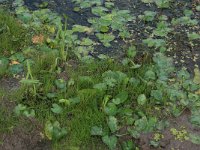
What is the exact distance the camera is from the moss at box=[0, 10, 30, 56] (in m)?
4.46

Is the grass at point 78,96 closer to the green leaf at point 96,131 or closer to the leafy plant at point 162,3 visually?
the green leaf at point 96,131

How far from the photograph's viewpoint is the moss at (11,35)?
446 cm

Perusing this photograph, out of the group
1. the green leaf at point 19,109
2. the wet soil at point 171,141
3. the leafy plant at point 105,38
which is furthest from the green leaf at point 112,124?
the leafy plant at point 105,38

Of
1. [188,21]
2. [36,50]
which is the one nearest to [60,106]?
[36,50]

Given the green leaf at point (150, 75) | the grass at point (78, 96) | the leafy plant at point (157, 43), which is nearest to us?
the grass at point (78, 96)

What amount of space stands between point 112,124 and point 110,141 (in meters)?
0.17

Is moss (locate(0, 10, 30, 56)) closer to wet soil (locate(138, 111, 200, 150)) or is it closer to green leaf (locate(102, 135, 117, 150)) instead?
green leaf (locate(102, 135, 117, 150))

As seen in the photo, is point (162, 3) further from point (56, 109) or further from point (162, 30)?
point (56, 109)

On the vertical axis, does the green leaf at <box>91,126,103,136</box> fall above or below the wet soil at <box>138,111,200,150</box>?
above

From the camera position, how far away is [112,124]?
12.0 feet

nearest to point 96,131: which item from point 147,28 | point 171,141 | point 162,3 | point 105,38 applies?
point 171,141

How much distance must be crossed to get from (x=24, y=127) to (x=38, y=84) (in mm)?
506

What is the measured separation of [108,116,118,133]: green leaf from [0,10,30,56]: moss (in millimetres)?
1468

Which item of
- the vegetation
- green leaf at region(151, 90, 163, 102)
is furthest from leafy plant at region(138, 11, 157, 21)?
green leaf at region(151, 90, 163, 102)
